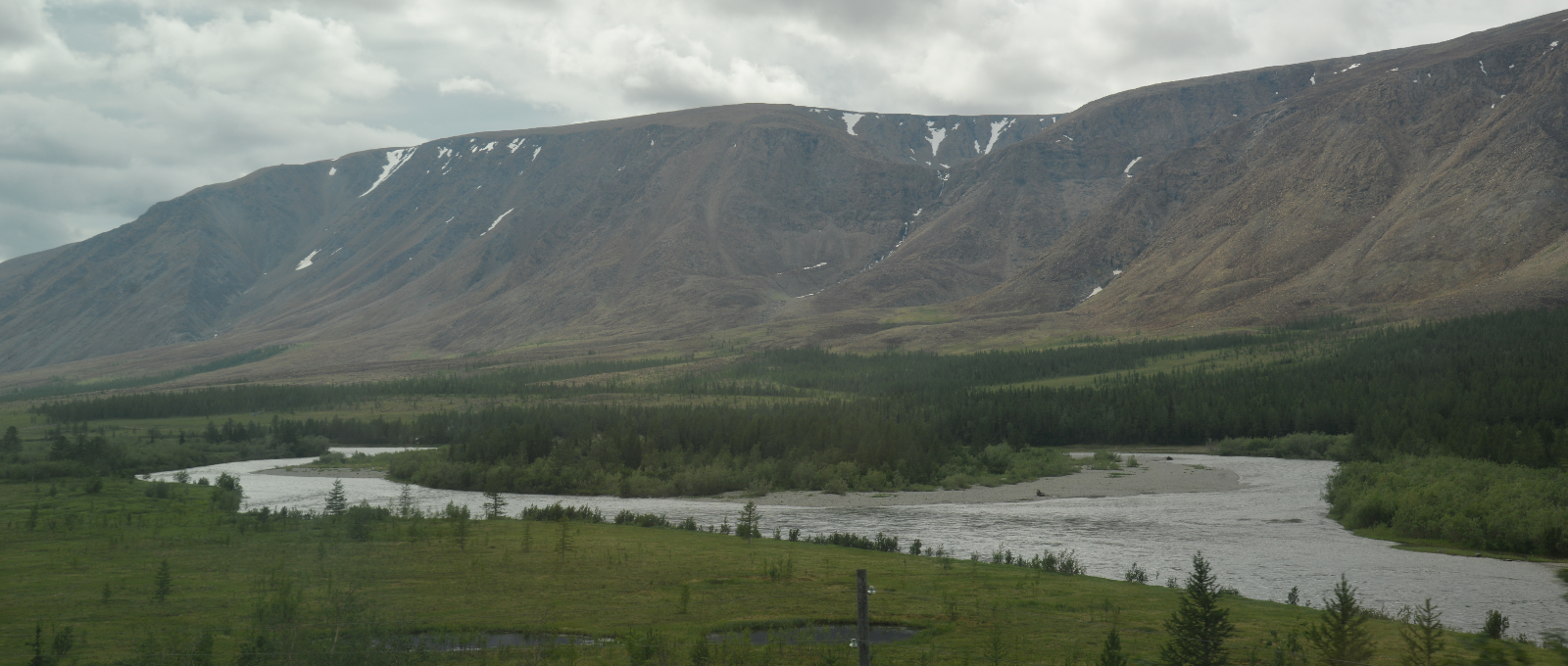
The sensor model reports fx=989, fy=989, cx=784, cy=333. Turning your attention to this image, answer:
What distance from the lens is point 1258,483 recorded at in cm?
8312

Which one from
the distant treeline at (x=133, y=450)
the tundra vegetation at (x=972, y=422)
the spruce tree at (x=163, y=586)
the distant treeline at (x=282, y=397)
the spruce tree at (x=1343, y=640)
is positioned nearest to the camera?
the spruce tree at (x=1343, y=640)

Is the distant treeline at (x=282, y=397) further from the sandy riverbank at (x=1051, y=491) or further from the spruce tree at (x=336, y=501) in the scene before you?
the spruce tree at (x=336, y=501)

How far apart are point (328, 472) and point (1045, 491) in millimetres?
72664

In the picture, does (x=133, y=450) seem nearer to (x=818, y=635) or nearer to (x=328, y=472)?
(x=328, y=472)

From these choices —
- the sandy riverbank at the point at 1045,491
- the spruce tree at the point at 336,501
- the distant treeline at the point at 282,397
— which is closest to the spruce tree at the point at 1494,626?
the spruce tree at the point at 336,501

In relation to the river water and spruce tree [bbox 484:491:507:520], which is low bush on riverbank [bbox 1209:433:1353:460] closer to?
the river water

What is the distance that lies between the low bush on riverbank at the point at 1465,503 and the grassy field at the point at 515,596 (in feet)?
77.5

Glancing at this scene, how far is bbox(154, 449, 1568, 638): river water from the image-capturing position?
3909cm

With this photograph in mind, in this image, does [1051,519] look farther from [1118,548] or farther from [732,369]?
[732,369]

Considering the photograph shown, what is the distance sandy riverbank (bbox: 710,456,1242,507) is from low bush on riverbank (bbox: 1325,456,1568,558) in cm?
1607

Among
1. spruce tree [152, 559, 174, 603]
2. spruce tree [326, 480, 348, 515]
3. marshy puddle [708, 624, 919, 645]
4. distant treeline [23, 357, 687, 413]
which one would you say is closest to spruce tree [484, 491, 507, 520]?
spruce tree [326, 480, 348, 515]

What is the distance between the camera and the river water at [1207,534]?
1539 inches

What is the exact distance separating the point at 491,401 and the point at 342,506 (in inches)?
3970

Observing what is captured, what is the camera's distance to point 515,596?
1294 inches
